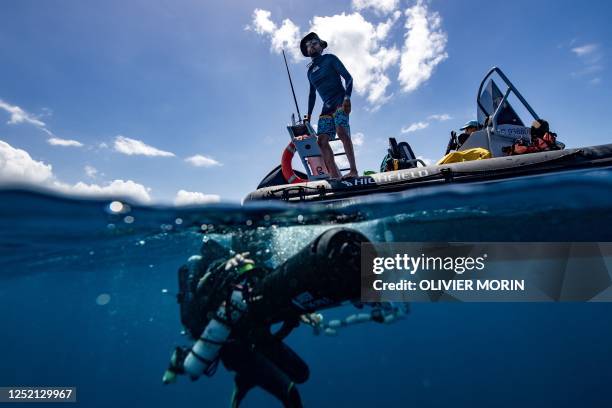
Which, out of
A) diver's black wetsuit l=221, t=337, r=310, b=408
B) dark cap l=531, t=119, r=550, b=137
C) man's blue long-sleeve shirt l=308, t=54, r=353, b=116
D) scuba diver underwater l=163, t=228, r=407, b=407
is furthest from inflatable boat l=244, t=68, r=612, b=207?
diver's black wetsuit l=221, t=337, r=310, b=408

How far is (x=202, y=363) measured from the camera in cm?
479

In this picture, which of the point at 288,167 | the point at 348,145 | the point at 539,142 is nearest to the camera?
the point at 348,145

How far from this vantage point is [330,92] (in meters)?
6.20

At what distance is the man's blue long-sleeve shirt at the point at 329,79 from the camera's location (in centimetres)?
609

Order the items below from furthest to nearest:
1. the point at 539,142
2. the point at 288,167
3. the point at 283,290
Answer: the point at 288,167 → the point at 539,142 → the point at 283,290

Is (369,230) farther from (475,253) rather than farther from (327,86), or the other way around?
(327,86)

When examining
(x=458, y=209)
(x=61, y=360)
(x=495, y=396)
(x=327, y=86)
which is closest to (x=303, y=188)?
(x=327, y=86)

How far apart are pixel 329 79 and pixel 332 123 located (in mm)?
825

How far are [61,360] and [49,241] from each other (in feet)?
318

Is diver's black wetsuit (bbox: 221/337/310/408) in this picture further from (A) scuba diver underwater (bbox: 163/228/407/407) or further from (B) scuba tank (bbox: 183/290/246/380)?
(B) scuba tank (bbox: 183/290/246/380)

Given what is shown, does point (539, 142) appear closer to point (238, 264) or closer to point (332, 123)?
point (332, 123)

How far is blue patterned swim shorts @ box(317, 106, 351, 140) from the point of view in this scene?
6039 mm

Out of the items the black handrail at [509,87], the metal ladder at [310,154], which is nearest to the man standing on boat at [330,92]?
the metal ladder at [310,154]

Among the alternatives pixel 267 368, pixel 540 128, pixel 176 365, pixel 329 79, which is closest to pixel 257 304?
pixel 267 368
